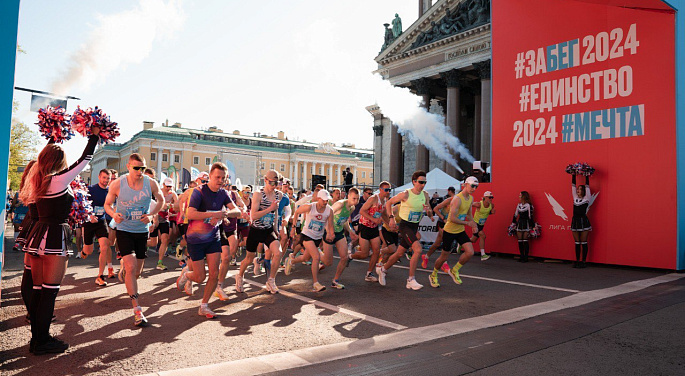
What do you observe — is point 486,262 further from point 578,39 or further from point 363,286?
point 578,39

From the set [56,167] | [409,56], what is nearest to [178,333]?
[56,167]

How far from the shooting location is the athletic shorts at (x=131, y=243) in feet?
19.8

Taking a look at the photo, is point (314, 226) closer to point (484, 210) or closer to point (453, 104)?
point (484, 210)

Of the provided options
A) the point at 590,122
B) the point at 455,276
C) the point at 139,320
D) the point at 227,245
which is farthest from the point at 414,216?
the point at 590,122

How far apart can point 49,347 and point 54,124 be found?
7.12 feet

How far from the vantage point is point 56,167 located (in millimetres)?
4617

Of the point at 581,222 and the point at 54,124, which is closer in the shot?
the point at 54,124

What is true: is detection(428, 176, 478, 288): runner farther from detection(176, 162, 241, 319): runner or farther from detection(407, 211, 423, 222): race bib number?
detection(176, 162, 241, 319): runner

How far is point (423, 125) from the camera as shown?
116 feet

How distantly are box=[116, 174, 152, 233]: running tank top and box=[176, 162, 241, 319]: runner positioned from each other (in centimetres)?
66

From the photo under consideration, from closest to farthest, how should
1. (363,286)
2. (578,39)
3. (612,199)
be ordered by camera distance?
1. (363,286)
2. (612,199)
3. (578,39)

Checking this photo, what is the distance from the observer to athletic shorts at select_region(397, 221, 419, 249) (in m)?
9.09

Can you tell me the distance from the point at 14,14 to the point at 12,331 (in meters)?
3.61

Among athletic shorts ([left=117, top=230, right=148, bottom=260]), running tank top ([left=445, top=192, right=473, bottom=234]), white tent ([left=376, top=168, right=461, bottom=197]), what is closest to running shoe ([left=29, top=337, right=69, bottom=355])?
athletic shorts ([left=117, top=230, right=148, bottom=260])
